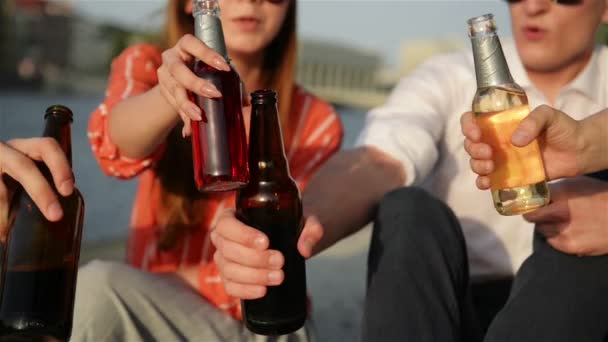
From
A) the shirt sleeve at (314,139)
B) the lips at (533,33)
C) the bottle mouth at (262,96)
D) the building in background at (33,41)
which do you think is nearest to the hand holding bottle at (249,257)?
the bottle mouth at (262,96)

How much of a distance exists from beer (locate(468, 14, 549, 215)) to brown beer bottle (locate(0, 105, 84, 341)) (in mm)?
891

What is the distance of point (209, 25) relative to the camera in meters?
1.11

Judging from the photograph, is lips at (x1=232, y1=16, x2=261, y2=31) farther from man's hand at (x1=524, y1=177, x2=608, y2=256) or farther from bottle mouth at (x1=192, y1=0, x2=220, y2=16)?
man's hand at (x1=524, y1=177, x2=608, y2=256)

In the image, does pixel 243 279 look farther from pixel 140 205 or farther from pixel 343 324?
pixel 343 324

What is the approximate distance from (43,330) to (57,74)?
5393cm

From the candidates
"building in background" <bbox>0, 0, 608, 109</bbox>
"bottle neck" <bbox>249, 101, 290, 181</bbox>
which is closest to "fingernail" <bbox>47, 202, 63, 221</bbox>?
"bottle neck" <bbox>249, 101, 290, 181</bbox>

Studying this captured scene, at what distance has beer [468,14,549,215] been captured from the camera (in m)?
1.13

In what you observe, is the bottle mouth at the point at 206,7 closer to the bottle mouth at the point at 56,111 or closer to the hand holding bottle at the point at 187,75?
the hand holding bottle at the point at 187,75

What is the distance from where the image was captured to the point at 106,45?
60.5 m

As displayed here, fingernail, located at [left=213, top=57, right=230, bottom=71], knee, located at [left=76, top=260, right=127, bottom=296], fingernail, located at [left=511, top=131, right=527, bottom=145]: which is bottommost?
knee, located at [left=76, top=260, right=127, bottom=296]

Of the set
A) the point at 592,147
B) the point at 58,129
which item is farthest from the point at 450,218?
the point at 58,129

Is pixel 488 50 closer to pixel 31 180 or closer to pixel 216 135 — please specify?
pixel 216 135

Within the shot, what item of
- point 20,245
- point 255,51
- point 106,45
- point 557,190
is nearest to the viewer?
point 20,245

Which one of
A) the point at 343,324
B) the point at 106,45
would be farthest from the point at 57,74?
the point at 343,324
